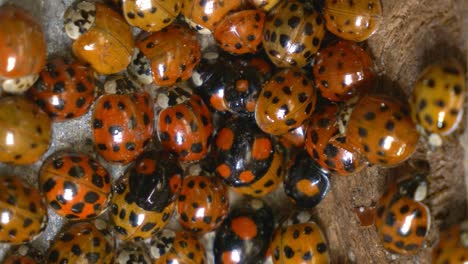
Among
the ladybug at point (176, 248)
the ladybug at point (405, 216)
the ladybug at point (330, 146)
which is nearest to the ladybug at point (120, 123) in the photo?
the ladybug at point (176, 248)

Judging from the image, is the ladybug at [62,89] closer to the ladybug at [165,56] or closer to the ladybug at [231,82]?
the ladybug at [165,56]

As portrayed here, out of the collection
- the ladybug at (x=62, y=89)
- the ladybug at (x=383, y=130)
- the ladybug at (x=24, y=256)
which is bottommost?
the ladybug at (x=24, y=256)

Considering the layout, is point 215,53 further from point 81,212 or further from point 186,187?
point 81,212

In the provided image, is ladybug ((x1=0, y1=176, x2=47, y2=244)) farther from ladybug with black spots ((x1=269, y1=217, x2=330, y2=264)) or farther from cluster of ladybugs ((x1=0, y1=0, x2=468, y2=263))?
ladybug with black spots ((x1=269, y1=217, x2=330, y2=264))

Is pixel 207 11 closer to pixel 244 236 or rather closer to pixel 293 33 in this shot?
pixel 293 33

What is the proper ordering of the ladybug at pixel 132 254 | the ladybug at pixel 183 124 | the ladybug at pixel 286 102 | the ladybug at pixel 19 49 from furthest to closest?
the ladybug at pixel 132 254, the ladybug at pixel 183 124, the ladybug at pixel 286 102, the ladybug at pixel 19 49

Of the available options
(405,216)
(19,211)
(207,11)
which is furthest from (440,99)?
(19,211)

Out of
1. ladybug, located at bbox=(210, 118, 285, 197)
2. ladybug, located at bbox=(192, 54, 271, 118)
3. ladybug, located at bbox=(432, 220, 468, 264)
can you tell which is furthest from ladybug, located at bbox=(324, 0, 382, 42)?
ladybug, located at bbox=(432, 220, 468, 264)
